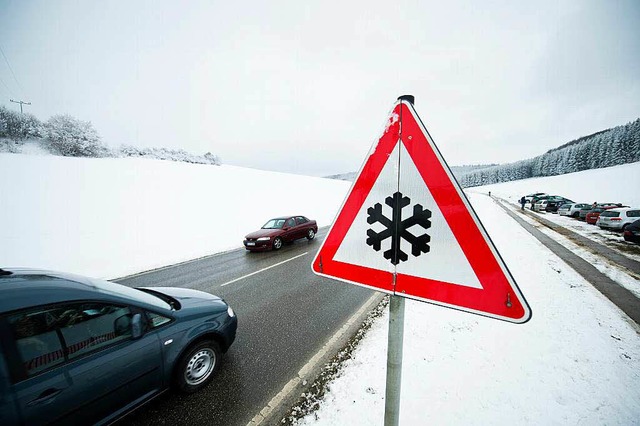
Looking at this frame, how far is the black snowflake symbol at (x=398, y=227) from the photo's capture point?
1.29 m

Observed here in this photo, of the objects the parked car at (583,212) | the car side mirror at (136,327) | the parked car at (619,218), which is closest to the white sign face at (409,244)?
the car side mirror at (136,327)

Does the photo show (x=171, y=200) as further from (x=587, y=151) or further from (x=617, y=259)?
(x=587, y=151)

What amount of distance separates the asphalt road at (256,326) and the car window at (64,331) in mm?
1132

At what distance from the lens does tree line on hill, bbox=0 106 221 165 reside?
25109 mm

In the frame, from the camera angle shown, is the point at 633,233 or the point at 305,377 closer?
the point at 305,377

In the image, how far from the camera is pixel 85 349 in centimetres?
214

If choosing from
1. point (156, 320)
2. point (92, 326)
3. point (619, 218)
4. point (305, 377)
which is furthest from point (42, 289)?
point (619, 218)

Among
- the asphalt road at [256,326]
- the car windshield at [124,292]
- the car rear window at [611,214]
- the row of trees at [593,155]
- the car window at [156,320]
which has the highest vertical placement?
the row of trees at [593,155]

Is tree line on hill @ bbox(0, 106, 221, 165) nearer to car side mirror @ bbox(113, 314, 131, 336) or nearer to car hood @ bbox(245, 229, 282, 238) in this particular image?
car hood @ bbox(245, 229, 282, 238)

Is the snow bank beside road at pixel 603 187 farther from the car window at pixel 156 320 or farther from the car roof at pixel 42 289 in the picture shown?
the car roof at pixel 42 289

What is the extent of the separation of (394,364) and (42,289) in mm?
3022

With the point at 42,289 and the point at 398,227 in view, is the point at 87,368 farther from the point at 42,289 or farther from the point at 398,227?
the point at 398,227

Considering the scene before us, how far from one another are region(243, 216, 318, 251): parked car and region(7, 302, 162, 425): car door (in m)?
7.51

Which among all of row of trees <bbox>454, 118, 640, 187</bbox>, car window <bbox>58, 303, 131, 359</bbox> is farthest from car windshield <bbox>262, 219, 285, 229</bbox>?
row of trees <bbox>454, 118, 640, 187</bbox>
